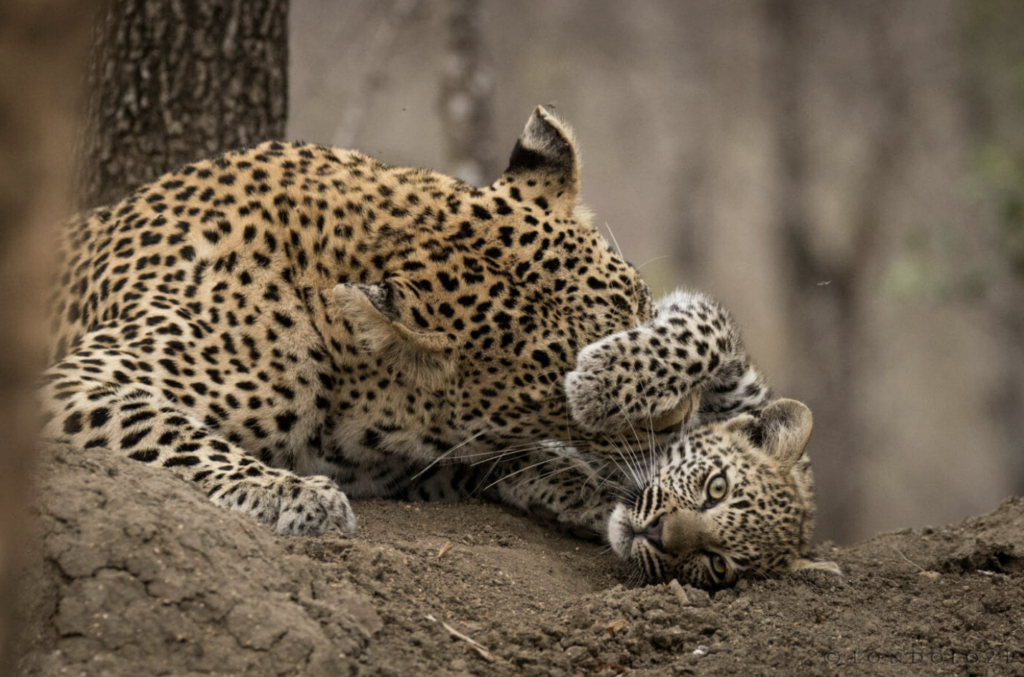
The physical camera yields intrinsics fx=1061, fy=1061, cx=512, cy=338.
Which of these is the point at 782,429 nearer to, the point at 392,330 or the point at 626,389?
the point at 626,389

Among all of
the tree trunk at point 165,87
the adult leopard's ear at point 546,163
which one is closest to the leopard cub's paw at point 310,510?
the adult leopard's ear at point 546,163

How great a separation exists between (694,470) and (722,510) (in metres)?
0.27

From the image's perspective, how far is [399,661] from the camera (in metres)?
3.74

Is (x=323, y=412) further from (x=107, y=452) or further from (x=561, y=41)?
(x=561, y=41)

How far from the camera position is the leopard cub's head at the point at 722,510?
548 centimetres

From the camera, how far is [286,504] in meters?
4.62

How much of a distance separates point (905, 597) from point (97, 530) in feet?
12.9

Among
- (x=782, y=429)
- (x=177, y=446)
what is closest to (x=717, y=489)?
(x=782, y=429)

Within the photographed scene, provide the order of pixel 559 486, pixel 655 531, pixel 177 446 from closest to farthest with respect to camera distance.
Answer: pixel 177 446, pixel 655 531, pixel 559 486

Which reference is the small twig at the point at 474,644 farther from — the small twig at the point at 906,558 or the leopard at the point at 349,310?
the small twig at the point at 906,558

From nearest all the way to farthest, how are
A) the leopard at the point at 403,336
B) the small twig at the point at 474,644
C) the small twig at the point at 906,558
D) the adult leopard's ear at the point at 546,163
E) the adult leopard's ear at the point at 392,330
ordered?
the small twig at the point at 474,644 < the adult leopard's ear at the point at 392,330 < the leopard at the point at 403,336 < the adult leopard's ear at the point at 546,163 < the small twig at the point at 906,558

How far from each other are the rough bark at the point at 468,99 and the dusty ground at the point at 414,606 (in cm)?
612

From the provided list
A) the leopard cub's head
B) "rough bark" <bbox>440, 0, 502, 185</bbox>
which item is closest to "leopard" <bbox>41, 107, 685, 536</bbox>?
the leopard cub's head

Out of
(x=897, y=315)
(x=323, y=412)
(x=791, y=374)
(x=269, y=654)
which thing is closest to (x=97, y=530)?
(x=269, y=654)
